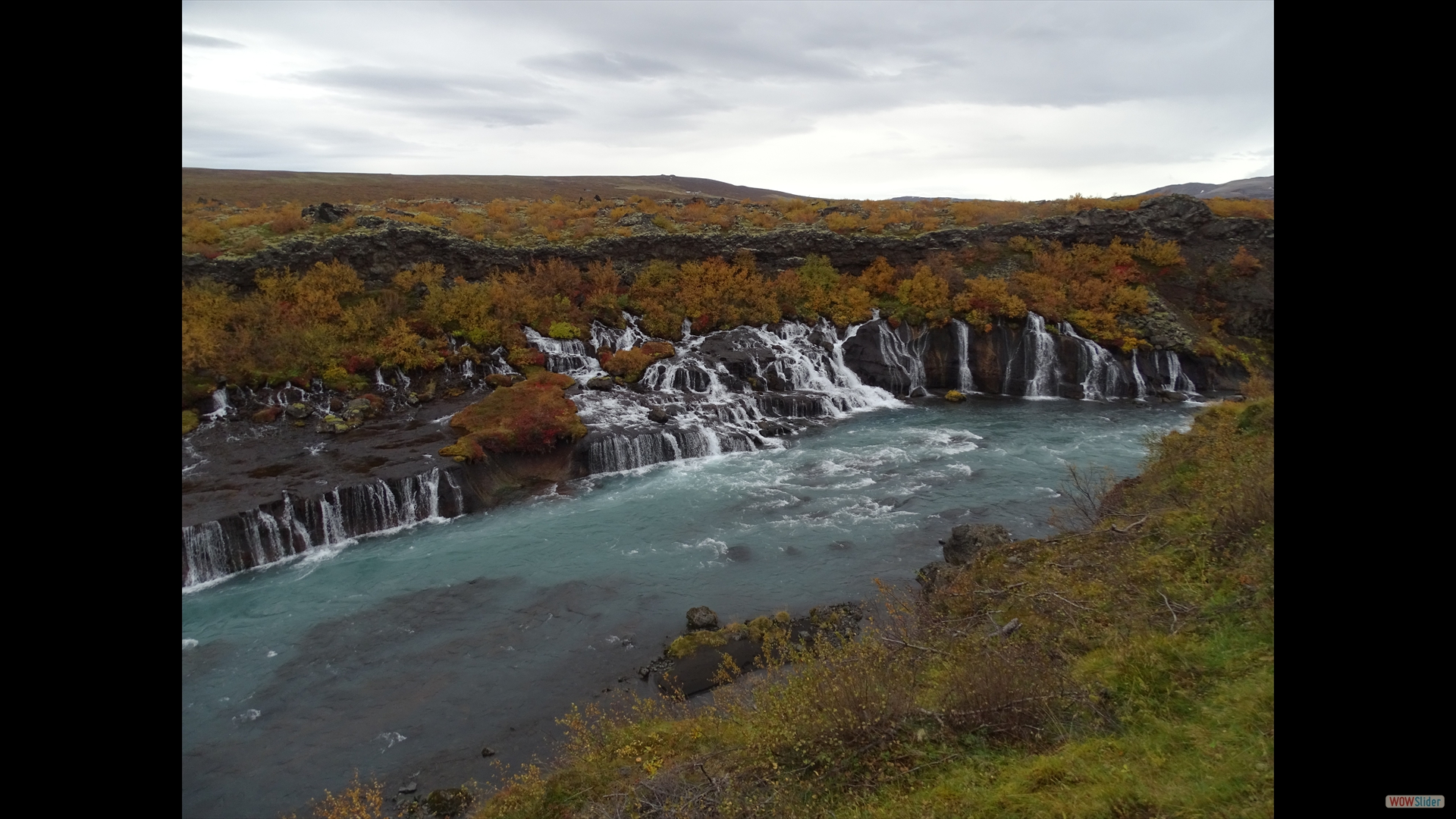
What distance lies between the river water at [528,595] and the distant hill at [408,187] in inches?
1231

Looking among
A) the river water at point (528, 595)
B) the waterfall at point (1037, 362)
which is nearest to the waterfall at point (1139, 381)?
the waterfall at point (1037, 362)

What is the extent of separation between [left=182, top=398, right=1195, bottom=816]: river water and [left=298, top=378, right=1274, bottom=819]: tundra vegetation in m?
1.44

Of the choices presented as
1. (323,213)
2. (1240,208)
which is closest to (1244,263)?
(1240,208)

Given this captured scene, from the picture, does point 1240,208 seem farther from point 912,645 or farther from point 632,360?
point 912,645

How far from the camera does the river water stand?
35.0ft

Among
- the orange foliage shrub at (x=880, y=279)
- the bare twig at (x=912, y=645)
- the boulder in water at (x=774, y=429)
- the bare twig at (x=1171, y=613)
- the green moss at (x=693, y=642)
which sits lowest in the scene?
the green moss at (x=693, y=642)

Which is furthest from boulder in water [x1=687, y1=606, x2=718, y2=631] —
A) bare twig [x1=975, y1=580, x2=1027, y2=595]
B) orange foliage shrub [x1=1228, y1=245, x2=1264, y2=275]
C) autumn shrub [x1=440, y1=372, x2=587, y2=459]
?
orange foliage shrub [x1=1228, y1=245, x2=1264, y2=275]

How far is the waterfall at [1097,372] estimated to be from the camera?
100 feet

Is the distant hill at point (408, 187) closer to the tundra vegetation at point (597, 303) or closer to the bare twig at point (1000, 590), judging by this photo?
the tundra vegetation at point (597, 303)

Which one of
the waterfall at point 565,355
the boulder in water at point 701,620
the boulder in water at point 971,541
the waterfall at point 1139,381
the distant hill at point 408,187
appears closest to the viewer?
the boulder in water at point 701,620

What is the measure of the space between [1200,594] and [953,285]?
29.3 metres
